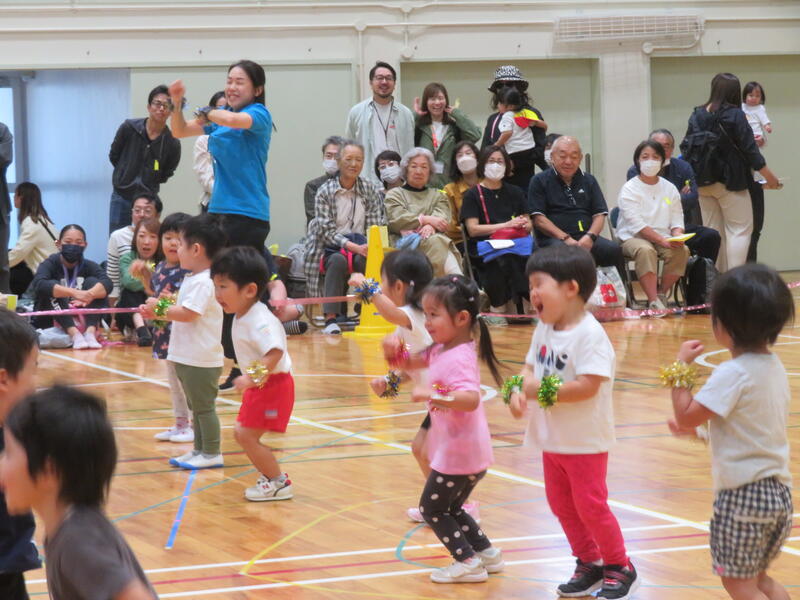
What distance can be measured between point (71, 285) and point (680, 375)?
851 centimetres

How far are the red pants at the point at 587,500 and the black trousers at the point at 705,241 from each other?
876 centimetres

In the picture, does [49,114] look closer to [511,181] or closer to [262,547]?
[511,181]

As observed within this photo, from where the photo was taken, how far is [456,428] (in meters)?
4.02

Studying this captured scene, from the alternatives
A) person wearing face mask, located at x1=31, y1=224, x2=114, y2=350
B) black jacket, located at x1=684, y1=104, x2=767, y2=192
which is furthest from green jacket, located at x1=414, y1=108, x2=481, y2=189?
person wearing face mask, located at x1=31, y1=224, x2=114, y2=350

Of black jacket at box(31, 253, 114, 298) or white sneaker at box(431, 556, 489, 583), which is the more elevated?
black jacket at box(31, 253, 114, 298)

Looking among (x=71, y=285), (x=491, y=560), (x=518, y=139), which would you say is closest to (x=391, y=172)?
(x=518, y=139)

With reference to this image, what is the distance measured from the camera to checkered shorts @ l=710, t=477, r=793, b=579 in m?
3.08

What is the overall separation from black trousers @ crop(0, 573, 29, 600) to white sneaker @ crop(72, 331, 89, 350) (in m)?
7.88

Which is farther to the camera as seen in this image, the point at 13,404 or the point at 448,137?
the point at 448,137

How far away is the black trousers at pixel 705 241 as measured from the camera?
12156 mm

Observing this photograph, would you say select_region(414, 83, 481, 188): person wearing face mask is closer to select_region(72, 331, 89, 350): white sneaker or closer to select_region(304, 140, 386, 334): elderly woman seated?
select_region(304, 140, 386, 334): elderly woman seated

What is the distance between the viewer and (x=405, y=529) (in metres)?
4.48

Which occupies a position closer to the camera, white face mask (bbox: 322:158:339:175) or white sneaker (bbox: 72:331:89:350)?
white sneaker (bbox: 72:331:89:350)

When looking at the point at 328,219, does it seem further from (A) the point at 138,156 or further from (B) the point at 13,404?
(B) the point at 13,404
